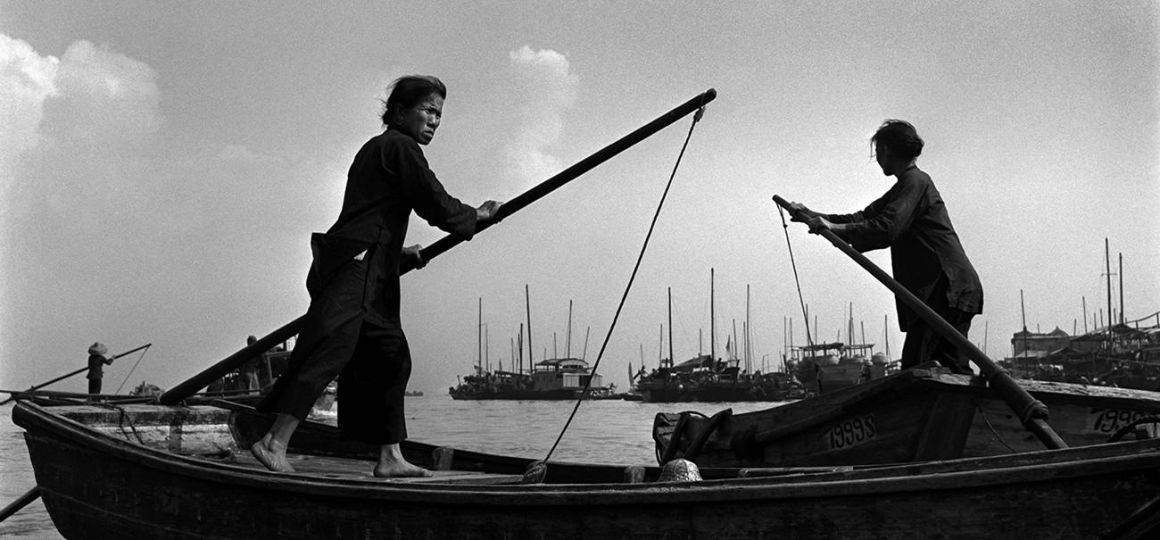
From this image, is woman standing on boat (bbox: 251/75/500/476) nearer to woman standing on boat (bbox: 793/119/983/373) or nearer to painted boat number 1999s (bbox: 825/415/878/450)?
woman standing on boat (bbox: 793/119/983/373)

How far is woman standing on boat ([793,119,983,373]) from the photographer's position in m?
4.48

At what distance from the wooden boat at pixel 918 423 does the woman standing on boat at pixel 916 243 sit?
0.27 m

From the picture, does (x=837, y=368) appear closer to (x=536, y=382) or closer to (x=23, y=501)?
(x=536, y=382)

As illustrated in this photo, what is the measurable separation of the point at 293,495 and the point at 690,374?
6223 centimetres

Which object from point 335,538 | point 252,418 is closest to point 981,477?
point 335,538

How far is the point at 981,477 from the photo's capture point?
2.40 m

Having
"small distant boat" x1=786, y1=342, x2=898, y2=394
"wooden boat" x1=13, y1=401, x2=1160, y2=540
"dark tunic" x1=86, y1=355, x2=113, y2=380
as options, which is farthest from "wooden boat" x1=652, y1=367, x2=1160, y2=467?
"small distant boat" x1=786, y1=342, x2=898, y2=394

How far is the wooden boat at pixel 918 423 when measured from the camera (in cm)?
401

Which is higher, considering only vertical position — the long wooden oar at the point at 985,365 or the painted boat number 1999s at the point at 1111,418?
the long wooden oar at the point at 985,365

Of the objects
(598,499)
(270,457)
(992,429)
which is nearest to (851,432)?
(992,429)

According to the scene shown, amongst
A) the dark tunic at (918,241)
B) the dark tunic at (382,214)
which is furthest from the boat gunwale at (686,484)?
the dark tunic at (918,241)

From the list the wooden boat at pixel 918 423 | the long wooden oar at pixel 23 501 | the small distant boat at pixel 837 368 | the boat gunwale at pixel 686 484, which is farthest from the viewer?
the small distant boat at pixel 837 368

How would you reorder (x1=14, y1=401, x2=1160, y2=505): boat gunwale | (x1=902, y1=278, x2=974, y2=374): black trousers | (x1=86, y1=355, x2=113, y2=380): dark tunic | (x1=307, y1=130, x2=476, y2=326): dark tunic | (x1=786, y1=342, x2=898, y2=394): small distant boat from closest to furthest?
(x1=14, y1=401, x2=1160, y2=505): boat gunwale, (x1=307, y1=130, x2=476, y2=326): dark tunic, (x1=902, y1=278, x2=974, y2=374): black trousers, (x1=86, y1=355, x2=113, y2=380): dark tunic, (x1=786, y1=342, x2=898, y2=394): small distant boat

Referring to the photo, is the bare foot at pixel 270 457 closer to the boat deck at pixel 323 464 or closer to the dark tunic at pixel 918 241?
the boat deck at pixel 323 464
